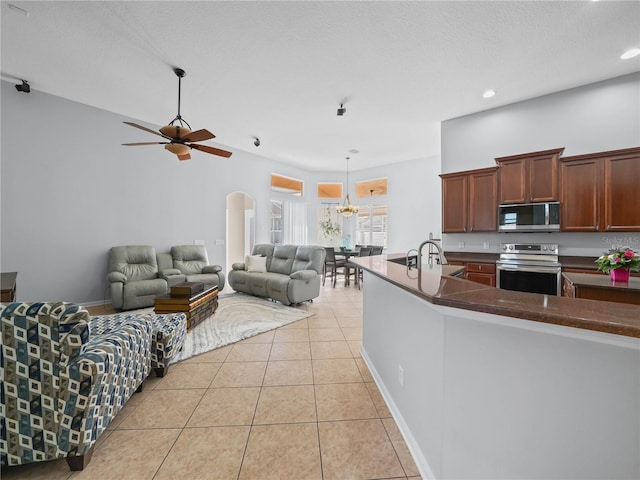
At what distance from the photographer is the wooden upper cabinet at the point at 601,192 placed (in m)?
3.21

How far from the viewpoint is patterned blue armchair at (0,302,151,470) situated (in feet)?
3.93

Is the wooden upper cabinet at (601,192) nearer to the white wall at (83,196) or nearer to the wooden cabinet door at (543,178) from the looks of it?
the wooden cabinet door at (543,178)

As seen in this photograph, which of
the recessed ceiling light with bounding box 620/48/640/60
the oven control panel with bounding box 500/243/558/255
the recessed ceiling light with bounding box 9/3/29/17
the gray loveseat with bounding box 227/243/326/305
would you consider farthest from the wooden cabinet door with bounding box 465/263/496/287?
the recessed ceiling light with bounding box 9/3/29/17

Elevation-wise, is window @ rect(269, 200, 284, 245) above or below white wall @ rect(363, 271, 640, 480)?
above

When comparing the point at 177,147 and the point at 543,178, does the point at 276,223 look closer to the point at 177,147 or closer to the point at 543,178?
the point at 177,147

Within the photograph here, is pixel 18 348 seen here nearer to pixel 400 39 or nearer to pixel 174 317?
pixel 174 317

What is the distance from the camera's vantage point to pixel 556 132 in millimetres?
3756

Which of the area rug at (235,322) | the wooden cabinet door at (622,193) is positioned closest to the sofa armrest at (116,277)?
the area rug at (235,322)

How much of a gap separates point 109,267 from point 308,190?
17.6 ft

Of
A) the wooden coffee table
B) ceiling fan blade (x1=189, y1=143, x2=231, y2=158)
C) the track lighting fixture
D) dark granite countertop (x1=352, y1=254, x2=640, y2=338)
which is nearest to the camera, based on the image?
dark granite countertop (x1=352, y1=254, x2=640, y2=338)

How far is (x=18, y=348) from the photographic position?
1198 mm

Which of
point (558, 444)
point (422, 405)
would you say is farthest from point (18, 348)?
point (558, 444)

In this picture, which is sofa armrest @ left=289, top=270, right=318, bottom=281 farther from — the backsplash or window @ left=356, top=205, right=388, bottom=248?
window @ left=356, top=205, right=388, bottom=248

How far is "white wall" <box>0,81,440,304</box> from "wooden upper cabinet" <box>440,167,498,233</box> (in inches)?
178
